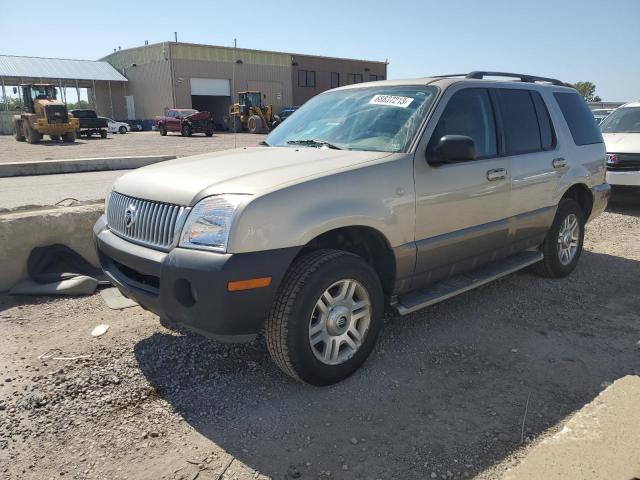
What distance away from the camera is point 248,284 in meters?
2.66

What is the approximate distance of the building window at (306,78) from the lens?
2189 inches

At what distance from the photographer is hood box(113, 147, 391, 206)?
2.88m

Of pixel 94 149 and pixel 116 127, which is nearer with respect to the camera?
pixel 94 149

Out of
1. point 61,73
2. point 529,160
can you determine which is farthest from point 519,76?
point 61,73

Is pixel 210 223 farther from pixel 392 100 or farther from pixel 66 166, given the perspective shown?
pixel 66 166

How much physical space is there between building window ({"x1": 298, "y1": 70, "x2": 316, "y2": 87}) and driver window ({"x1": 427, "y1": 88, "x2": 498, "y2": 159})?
54.1m

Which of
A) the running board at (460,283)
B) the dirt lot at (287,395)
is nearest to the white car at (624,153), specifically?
the running board at (460,283)

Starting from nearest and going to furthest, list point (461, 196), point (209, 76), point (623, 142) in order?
point (461, 196) → point (623, 142) → point (209, 76)

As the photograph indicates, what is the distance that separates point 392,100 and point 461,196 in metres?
0.89

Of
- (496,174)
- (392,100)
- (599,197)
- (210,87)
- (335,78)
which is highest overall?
(335,78)

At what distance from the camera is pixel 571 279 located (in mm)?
5262

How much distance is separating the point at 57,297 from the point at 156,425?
2.34 metres

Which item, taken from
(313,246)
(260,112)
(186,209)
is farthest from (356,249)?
(260,112)

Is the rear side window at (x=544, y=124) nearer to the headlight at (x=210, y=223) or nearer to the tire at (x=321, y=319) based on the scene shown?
the tire at (x=321, y=319)
